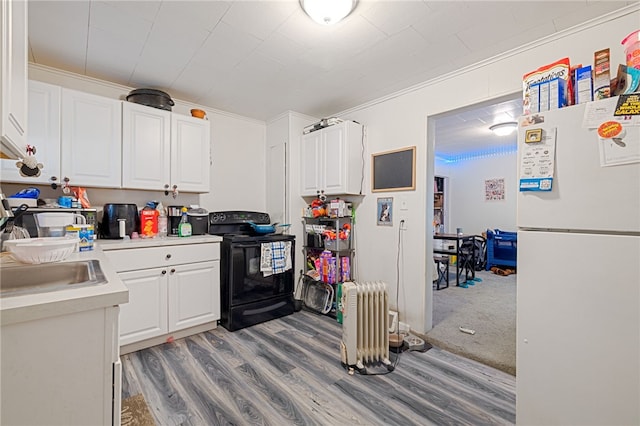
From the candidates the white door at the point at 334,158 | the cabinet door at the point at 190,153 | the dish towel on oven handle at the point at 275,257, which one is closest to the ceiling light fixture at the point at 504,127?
the white door at the point at 334,158

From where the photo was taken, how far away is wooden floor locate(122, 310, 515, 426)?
62.7 inches

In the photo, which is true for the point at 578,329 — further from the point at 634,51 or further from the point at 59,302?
the point at 59,302

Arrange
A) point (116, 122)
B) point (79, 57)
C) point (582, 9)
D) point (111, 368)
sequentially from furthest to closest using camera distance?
point (116, 122)
point (79, 57)
point (582, 9)
point (111, 368)

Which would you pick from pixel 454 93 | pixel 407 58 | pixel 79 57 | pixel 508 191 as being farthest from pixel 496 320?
pixel 79 57

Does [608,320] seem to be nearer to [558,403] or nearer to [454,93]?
[558,403]

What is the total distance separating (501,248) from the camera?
539cm

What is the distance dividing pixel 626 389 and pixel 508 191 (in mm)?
5828

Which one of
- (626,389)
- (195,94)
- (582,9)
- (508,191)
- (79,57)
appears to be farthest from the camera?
(508,191)

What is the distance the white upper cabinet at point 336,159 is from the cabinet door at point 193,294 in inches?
58.0

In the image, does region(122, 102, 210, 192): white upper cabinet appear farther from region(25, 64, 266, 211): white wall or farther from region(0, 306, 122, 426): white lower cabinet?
region(0, 306, 122, 426): white lower cabinet

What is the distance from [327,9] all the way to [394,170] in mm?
1673

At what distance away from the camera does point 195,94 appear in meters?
2.91

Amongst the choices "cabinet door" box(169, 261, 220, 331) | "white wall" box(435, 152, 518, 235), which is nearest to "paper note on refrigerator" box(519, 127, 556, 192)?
"cabinet door" box(169, 261, 220, 331)

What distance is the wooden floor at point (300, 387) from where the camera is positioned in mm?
1594
